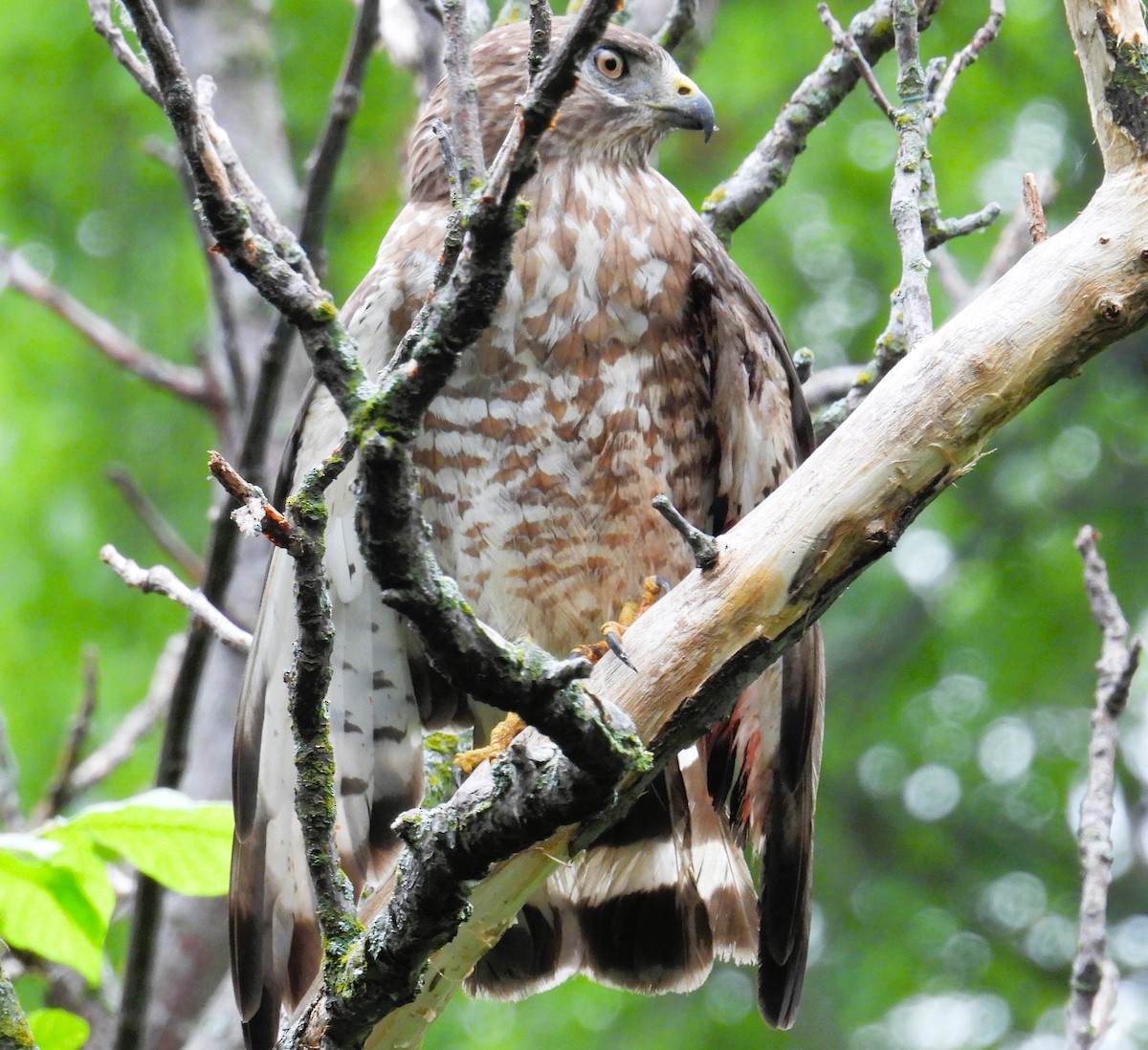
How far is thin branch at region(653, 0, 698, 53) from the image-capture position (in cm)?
373

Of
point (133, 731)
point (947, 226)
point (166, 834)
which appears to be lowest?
point (166, 834)

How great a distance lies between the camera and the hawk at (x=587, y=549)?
285cm

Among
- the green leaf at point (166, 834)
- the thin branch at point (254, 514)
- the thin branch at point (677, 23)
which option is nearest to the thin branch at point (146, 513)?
the green leaf at point (166, 834)

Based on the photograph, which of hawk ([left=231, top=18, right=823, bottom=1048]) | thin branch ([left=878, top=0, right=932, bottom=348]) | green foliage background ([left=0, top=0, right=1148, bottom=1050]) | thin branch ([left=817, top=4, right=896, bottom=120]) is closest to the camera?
thin branch ([left=878, top=0, right=932, bottom=348])

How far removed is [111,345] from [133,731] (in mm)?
1276

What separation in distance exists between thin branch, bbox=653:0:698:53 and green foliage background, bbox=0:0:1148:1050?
6.75 feet

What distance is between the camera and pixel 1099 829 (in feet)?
9.03

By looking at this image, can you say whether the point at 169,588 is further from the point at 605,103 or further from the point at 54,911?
the point at 605,103

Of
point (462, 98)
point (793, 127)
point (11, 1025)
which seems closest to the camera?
point (462, 98)

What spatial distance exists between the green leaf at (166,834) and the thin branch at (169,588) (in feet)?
1.72

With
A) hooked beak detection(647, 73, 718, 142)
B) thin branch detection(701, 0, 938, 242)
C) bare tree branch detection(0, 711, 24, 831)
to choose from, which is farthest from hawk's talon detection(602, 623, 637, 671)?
bare tree branch detection(0, 711, 24, 831)

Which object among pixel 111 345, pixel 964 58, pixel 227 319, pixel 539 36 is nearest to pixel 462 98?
pixel 539 36

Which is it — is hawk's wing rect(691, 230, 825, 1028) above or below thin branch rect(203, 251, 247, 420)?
below

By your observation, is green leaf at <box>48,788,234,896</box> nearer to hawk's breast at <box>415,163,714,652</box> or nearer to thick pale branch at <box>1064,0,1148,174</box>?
hawk's breast at <box>415,163,714,652</box>
